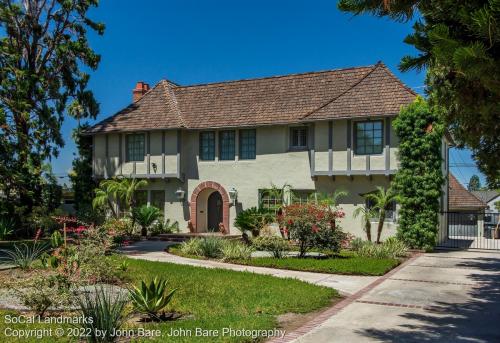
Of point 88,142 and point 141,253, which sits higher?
point 88,142

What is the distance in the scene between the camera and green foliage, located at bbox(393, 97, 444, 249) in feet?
63.2

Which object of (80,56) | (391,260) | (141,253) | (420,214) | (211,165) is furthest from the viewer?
(80,56)

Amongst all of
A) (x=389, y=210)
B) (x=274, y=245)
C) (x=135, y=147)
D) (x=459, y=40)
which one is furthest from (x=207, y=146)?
(x=459, y=40)

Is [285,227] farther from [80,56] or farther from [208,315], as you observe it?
[80,56]

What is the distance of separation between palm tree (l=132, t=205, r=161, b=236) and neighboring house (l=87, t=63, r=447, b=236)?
1325 mm

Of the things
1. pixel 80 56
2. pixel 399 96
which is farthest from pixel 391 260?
pixel 80 56

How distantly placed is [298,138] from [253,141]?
2.33m

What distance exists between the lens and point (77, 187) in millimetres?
27469

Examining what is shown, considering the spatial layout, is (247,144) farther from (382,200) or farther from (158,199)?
(382,200)

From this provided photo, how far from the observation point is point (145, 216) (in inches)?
952

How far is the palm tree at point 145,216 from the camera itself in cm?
2420

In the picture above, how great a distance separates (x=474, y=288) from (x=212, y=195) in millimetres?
15795

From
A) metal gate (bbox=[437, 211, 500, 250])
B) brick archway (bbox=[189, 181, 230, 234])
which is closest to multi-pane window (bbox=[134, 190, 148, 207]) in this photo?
brick archway (bbox=[189, 181, 230, 234])

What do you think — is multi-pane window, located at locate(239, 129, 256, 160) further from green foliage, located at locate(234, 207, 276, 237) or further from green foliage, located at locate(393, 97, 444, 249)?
green foliage, located at locate(393, 97, 444, 249)
